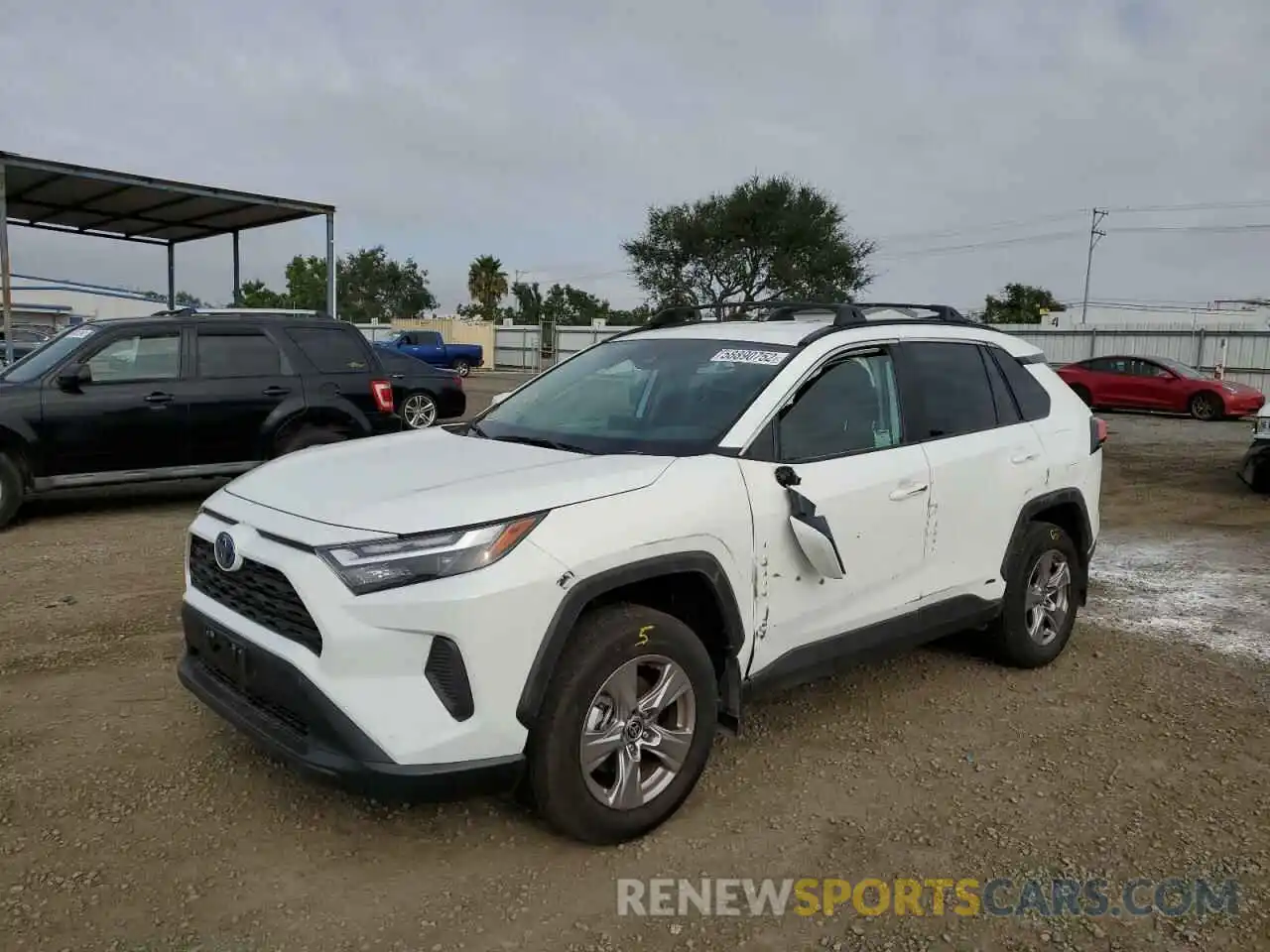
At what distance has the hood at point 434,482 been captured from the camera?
2869mm

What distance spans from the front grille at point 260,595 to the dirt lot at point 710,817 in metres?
0.75

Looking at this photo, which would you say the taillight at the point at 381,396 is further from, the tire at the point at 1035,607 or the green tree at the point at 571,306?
the green tree at the point at 571,306

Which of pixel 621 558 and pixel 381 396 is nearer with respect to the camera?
pixel 621 558

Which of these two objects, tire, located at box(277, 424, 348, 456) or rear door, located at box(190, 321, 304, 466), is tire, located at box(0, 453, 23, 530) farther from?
tire, located at box(277, 424, 348, 456)

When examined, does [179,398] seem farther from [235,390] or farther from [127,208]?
[127,208]

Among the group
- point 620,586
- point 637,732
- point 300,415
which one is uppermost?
point 300,415

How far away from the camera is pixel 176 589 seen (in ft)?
19.7

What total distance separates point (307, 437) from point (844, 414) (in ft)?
20.0

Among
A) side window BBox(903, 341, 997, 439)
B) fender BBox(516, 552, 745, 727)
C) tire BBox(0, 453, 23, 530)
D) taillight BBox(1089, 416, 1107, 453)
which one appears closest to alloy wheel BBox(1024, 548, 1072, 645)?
taillight BBox(1089, 416, 1107, 453)

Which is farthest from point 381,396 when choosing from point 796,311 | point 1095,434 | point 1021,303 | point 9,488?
point 1021,303

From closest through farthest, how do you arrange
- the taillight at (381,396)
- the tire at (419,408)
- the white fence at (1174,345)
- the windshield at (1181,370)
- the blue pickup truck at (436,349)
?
the taillight at (381,396) → the tire at (419,408) → the windshield at (1181,370) → the white fence at (1174,345) → the blue pickup truck at (436,349)

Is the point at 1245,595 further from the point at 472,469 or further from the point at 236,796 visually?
the point at 236,796

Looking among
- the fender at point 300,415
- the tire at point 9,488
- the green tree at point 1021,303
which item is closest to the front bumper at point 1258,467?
the fender at point 300,415

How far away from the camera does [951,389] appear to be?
452cm
